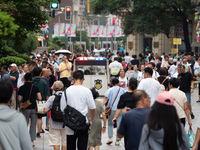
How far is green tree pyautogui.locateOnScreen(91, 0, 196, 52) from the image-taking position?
37.8m

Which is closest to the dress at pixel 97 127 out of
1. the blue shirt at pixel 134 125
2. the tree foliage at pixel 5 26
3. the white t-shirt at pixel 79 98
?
the white t-shirt at pixel 79 98

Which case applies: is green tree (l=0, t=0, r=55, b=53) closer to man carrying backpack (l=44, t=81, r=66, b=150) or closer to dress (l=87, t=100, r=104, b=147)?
man carrying backpack (l=44, t=81, r=66, b=150)

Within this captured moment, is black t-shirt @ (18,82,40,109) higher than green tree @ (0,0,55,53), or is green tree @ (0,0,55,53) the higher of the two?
green tree @ (0,0,55,53)

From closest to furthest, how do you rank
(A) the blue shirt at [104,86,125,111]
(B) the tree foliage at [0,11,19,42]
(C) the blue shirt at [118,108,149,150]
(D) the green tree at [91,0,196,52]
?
(B) the tree foliage at [0,11,19,42] < (C) the blue shirt at [118,108,149,150] < (A) the blue shirt at [104,86,125,111] < (D) the green tree at [91,0,196,52]

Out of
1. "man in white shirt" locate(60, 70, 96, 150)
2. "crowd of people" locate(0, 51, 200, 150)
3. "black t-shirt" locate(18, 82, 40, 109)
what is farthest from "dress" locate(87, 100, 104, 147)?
"man in white shirt" locate(60, 70, 96, 150)

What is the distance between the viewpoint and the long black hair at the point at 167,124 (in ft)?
16.1

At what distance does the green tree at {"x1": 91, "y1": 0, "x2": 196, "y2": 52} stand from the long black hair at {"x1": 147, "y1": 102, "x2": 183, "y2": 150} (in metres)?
32.7

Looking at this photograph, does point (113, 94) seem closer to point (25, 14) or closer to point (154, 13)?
point (25, 14)

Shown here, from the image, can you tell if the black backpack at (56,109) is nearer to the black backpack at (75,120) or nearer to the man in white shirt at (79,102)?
the man in white shirt at (79,102)

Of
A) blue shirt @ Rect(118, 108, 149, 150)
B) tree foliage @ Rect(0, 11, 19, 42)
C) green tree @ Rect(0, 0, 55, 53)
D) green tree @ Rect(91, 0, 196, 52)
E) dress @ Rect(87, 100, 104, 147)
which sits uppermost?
green tree @ Rect(91, 0, 196, 52)

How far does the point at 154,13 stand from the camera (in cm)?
3878

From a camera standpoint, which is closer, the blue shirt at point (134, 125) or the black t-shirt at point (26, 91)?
the blue shirt at point (134, 125)

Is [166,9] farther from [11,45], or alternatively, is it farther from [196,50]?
[11,45]

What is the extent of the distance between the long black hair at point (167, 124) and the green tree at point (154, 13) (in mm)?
32735
